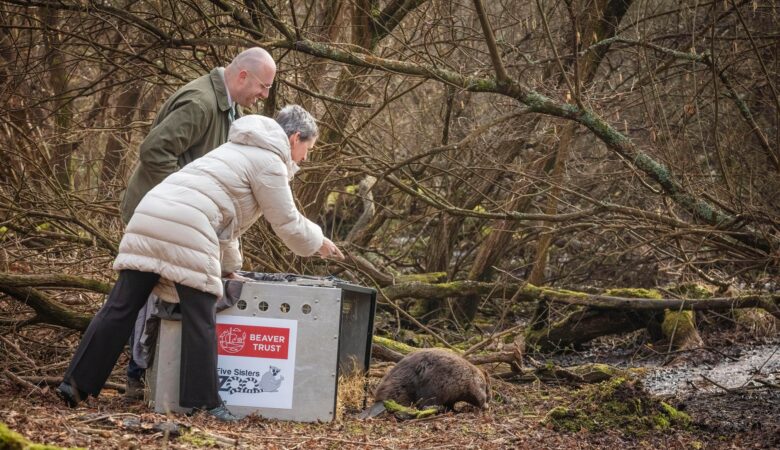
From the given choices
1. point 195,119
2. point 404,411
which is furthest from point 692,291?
point 195,119

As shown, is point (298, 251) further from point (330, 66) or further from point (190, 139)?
point (330, 66)

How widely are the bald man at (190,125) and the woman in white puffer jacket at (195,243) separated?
362 millimetres

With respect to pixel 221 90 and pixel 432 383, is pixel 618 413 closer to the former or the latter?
pixel 432 383

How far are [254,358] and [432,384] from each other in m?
1.32

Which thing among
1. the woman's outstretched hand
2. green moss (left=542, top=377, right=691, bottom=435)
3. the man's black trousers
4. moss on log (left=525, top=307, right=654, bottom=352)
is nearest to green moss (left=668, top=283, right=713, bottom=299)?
moss on log (left=525, top=307, right=654, bottom=352)

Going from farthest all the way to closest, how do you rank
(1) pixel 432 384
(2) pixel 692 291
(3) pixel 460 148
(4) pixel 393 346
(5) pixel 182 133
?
(2) pixel 692 291 < (3) pixel 460 148 < (4) pixel 393 346 < (1) pixel 432 384 < (5) pixel 182 133

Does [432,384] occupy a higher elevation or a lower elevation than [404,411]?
higher

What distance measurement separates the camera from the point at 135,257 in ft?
16.1

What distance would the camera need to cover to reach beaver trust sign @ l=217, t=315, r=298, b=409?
5.28 metres

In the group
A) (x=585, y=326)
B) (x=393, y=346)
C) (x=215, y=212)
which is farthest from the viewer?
(x=585, y=326)

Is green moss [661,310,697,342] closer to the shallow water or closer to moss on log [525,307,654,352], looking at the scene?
moss on log [525,307,654,352]

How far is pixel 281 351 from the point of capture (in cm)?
532

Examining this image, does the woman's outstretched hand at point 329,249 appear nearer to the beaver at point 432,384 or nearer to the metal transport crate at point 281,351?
the metal transport crate at point 281,351

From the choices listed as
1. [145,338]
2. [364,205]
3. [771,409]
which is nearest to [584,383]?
[771,409]
